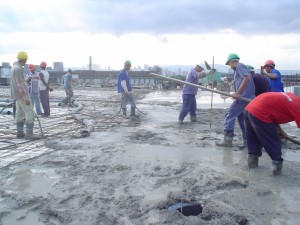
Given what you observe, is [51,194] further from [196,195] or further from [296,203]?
[296,203]

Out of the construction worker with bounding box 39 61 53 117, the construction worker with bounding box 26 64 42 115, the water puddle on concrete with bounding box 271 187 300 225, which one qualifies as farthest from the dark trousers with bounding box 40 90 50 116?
the water puddle on concrete with bounding box 271 187 300 225

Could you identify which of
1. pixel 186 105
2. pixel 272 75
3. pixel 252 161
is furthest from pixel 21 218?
pixel 186 105

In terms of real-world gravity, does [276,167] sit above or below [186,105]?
below

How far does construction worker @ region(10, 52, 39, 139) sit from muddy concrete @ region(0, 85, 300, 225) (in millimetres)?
443

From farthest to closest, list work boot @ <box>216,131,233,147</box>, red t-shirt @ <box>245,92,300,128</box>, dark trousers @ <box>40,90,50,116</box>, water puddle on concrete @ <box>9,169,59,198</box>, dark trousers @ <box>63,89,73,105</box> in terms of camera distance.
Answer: dark trousers @ <box>63,89,73,105</box> < dark trousers @ <box>40,90,50,116</box> < work boot @ <box>216,131,233,147</box> < red t-shirt @ <box>245,92,300,128</box> < water puddle on concrete @ <box>9,169,59,198</box>

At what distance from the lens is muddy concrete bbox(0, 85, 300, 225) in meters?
3.63

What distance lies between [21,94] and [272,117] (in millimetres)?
5063

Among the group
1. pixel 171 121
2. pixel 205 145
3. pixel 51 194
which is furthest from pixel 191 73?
pixel 51 194

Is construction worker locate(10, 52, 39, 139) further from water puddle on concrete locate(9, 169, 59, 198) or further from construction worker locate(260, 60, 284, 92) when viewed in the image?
construction worker locate(260, 60, 284, 92)

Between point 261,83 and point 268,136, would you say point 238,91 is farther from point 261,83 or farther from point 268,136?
point 268,136

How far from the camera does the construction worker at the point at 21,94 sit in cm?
731

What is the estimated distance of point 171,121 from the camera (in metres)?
10.5

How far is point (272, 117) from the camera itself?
4895 millimetres

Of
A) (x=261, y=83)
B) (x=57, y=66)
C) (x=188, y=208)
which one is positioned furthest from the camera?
(x=57, y=66)
